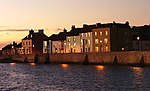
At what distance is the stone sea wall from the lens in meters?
81.7

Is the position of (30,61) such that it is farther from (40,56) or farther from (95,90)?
(95,90)

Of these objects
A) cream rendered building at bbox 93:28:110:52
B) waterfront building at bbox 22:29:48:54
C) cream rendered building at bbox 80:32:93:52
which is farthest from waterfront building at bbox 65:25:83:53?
waterfront building at bbox 22:29:48:54

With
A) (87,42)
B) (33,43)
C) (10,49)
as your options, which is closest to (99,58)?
(87,42)

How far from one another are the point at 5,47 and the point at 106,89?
148m

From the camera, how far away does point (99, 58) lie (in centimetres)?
9575

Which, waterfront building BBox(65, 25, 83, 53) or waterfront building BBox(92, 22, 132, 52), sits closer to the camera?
waterfront building BBox(92, 22, 132, 52)

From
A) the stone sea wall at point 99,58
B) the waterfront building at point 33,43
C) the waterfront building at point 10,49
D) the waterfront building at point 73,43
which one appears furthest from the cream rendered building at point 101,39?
the waterfront building at point 10,49

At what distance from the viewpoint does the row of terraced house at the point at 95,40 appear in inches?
4254

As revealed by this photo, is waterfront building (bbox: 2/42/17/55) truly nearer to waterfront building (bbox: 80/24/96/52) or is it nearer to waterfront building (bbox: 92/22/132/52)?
waterfront building (bbox: 80/24/96/52)

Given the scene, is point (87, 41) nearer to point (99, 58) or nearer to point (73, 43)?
point (73, 43)

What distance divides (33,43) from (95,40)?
39557 mm

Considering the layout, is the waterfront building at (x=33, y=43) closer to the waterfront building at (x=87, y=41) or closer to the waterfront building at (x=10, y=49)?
the waterfront building at (x=10, y=49)

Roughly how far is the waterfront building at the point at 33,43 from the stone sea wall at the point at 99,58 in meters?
14.2

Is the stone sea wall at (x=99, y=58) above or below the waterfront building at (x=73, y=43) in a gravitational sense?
below
